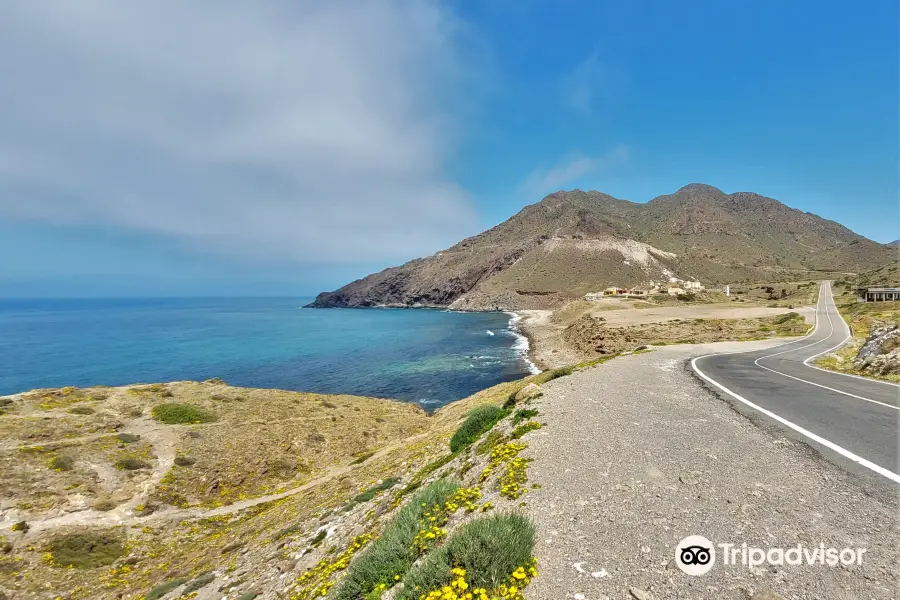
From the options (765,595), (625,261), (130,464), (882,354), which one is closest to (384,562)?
(765,595)

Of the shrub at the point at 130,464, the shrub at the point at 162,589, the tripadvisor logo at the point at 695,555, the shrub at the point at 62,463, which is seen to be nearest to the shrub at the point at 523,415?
the tripadvisor logo at the point at 695,555

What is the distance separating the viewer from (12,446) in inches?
645

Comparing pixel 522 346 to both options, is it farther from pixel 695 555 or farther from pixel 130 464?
pixel 695 555

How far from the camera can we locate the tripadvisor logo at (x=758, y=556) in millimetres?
3967

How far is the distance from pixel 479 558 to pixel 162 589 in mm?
10285

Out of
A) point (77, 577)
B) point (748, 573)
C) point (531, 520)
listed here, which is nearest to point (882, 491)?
point (748, 573)

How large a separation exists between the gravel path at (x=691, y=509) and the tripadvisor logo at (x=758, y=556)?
0.08 m

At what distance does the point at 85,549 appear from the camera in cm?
1231

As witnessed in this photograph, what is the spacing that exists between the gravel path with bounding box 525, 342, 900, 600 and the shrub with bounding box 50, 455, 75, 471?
2055 centimetres

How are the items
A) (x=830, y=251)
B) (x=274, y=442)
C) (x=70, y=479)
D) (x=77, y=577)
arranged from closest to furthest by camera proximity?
(x=77, y=577), (x=70, y=479), (x=274, y=442), (x=830, y=251)

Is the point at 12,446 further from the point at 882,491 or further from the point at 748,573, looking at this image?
the point at 882,491

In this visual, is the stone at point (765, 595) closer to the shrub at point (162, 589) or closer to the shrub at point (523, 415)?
the shrub at point (523, 415)

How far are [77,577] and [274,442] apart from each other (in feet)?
31.8

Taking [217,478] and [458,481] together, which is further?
[217,478]
